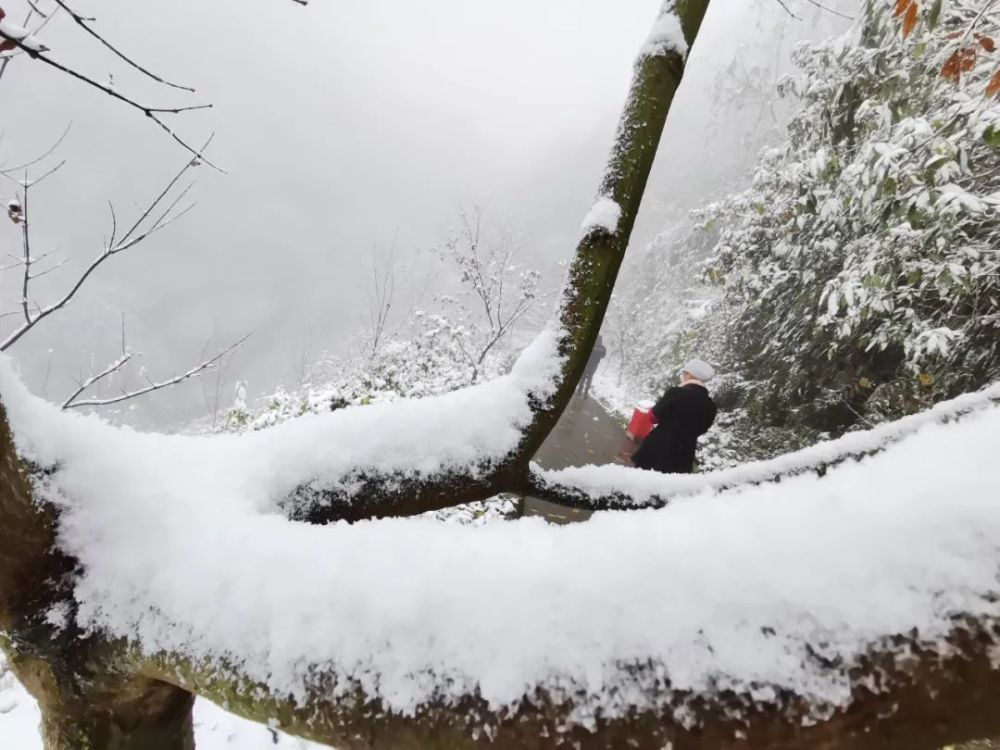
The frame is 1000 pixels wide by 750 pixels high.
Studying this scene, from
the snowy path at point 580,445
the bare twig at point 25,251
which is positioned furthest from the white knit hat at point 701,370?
the bare twig at point 25,251

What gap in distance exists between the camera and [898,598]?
352mm

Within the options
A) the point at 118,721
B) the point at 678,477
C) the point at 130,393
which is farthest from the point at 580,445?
the point at 118,721

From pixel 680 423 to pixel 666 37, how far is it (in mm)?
3115

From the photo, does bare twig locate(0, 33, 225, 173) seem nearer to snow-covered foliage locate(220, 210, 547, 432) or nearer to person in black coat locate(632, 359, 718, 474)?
snow-covered foliage locate(220, 210, 547, 432)

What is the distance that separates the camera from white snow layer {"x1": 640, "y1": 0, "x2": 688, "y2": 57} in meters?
1.18

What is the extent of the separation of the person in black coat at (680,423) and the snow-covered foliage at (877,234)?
5.72 ft

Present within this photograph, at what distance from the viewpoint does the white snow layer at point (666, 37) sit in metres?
1.18

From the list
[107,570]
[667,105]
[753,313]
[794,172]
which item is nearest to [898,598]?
[107,570]

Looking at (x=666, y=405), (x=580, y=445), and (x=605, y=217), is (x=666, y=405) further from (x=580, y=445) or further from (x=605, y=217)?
(x=580, y=445)

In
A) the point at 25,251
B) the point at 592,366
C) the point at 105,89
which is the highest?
the point at 25,251

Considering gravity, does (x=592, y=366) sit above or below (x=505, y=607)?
above

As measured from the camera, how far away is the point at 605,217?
3.72ft

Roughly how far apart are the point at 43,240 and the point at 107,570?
68.3 meters

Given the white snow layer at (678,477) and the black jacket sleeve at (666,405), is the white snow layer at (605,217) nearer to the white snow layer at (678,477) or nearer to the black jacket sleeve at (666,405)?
the white snow layer at (678,477)
